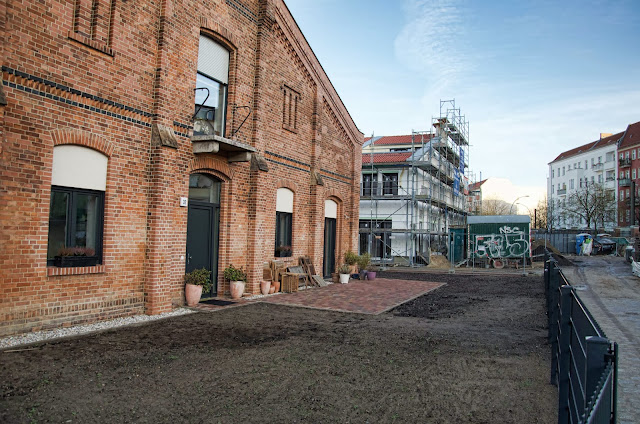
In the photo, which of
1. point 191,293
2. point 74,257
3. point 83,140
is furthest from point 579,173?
point 74,257

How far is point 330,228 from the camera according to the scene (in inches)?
728

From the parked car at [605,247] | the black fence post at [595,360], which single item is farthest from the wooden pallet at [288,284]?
the parked car at [605,247]

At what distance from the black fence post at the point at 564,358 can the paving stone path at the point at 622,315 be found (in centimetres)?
101

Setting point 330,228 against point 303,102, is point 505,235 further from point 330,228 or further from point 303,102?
point 303,102

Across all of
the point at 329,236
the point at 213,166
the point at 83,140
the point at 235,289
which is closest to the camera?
the point at 83,140

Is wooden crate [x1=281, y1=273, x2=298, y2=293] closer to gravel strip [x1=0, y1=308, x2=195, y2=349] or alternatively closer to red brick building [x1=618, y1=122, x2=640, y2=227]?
gravel strip [x1=0, y1=308, x2=195, y2=349]

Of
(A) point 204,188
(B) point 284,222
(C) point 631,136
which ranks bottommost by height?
(B) point 284,222

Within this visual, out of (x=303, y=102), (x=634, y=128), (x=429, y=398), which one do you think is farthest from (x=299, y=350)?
(x=634, y=128)

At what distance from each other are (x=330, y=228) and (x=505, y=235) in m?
15.0

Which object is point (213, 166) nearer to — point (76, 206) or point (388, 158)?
point (76, 206)

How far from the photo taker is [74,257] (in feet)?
26.3

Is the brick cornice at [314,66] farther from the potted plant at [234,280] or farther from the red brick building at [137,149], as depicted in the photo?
the potted plant at [234,280]

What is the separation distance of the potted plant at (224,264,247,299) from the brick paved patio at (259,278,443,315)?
2.11 feet

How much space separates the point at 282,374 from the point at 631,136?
3165 inches
